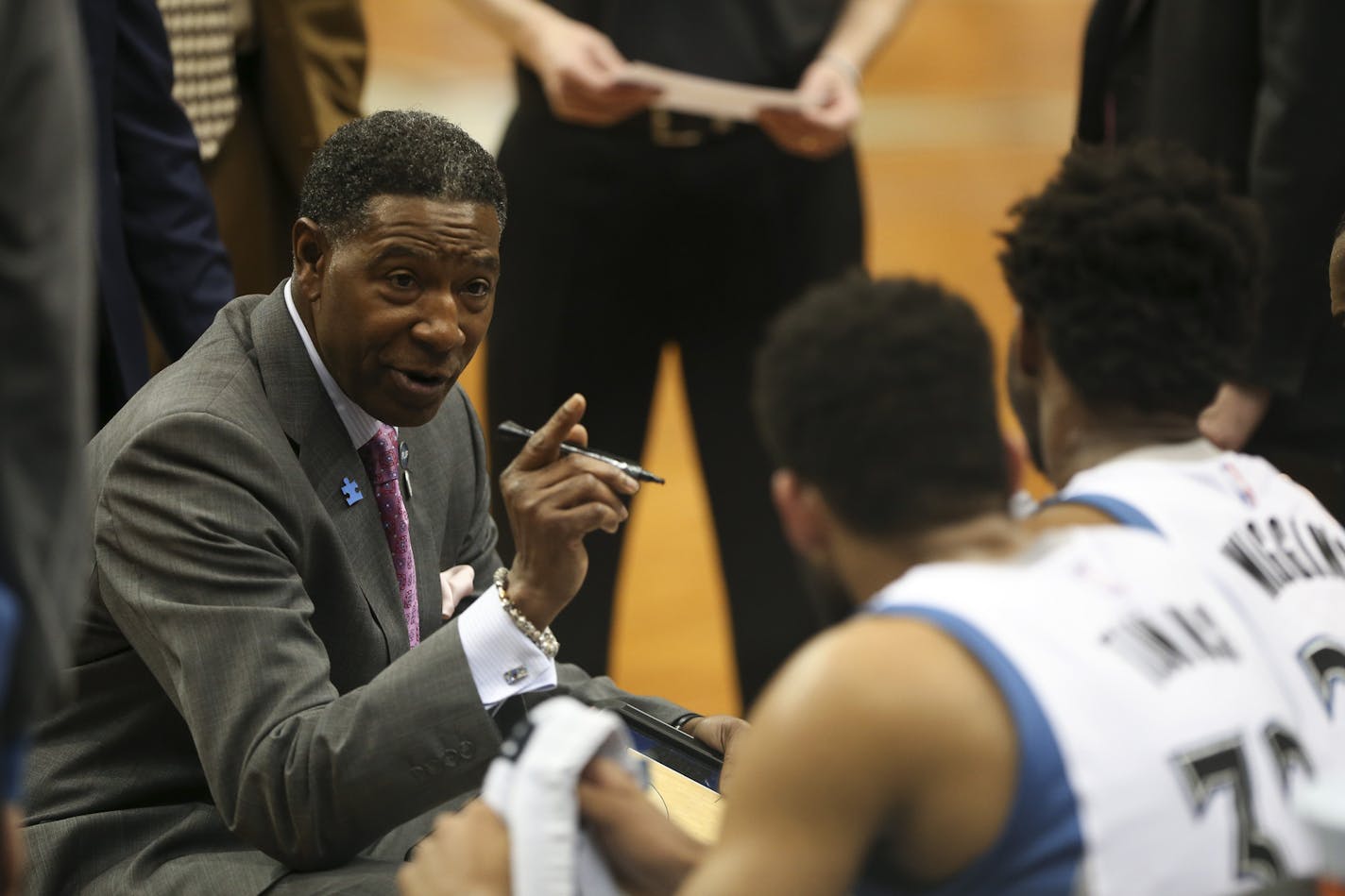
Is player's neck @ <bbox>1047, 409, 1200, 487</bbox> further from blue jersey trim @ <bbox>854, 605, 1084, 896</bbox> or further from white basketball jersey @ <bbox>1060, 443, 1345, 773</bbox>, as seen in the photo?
blue jersey trim @ <bbox>854, 605, 1084, 896</bbox>

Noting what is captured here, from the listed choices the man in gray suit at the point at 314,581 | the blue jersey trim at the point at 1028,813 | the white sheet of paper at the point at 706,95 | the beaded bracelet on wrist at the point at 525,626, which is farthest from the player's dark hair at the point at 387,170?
the white sheet of paper at the point at 706,95

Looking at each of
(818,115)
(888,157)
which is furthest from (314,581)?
(888,157)

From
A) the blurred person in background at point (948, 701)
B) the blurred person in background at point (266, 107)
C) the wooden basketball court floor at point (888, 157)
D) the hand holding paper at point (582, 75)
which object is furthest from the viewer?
the wooden basketball court floor at point (888, 157)

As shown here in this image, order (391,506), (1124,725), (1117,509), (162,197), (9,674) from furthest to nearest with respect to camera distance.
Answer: (162,197) → (391,506) → (1117,509) → (1124,725) → (9,674)

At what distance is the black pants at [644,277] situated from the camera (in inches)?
142

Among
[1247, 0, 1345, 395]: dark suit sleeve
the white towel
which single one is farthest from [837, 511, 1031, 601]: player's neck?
[1247, 0, 1345, 395]: dark suit sleeve

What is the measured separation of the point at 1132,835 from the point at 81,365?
849 mm

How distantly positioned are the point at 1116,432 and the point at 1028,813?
0.51m

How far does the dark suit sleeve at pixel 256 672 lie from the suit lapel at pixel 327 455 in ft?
0.42

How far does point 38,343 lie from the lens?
1312 mm

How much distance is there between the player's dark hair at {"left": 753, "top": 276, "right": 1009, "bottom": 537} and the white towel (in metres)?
0.28

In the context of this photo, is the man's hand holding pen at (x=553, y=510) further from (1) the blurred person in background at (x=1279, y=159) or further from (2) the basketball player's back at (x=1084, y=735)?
(1) the blurred person in background at (x=1279, y=159)

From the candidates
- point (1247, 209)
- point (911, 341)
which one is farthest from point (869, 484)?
point (1247, 209)

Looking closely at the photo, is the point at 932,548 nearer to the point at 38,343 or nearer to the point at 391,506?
the point at 38,343
